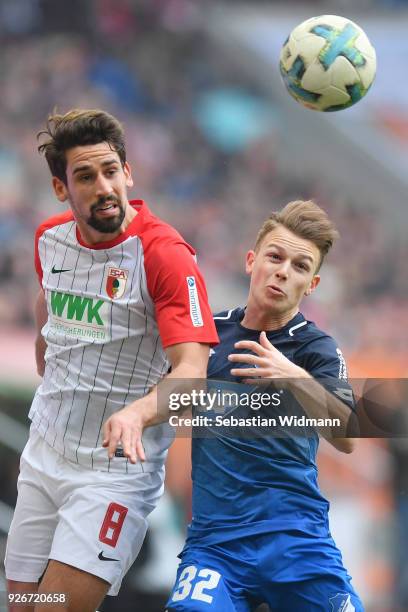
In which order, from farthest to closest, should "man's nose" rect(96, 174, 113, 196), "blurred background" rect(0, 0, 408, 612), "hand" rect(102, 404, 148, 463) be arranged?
1. "blurred background" rect(0, 0, 408, 612)
2. "man's nose" rect(96, 174, 113, 196)
3. "hand" rect(102, 404, 148, 463)

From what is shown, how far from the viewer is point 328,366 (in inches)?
169

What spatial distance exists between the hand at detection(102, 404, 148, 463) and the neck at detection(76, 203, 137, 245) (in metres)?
0.97

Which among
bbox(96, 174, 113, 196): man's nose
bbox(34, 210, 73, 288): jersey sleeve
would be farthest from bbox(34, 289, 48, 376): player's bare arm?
bbox(96, 174, 113, 196): man's nose

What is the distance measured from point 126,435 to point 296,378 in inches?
29.8

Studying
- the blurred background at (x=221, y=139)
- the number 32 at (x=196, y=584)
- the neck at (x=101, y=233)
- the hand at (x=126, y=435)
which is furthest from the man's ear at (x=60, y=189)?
the blurred background at (x=221, y=139)

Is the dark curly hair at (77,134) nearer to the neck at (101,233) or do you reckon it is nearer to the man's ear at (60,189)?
the man's ear at (60,189)

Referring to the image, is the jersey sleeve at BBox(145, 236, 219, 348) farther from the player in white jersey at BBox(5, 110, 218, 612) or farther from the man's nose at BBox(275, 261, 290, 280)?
the man's nose at BBox(275, 261, 290, 280)

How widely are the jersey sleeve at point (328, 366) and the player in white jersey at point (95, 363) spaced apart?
422 mm

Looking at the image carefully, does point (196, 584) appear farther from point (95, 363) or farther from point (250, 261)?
point (250, 261)

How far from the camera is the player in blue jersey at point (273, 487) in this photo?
4.16m

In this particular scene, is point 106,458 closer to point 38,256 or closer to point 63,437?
point 63,437

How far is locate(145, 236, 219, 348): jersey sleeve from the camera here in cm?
413

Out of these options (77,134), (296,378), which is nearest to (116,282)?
(77,134)

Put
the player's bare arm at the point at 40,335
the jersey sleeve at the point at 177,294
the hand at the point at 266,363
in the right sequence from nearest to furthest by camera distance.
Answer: the hand at the point at 266,363 < the jersey sleeve at the point at 177,294 < the player's bare arm at the point at 40,335
